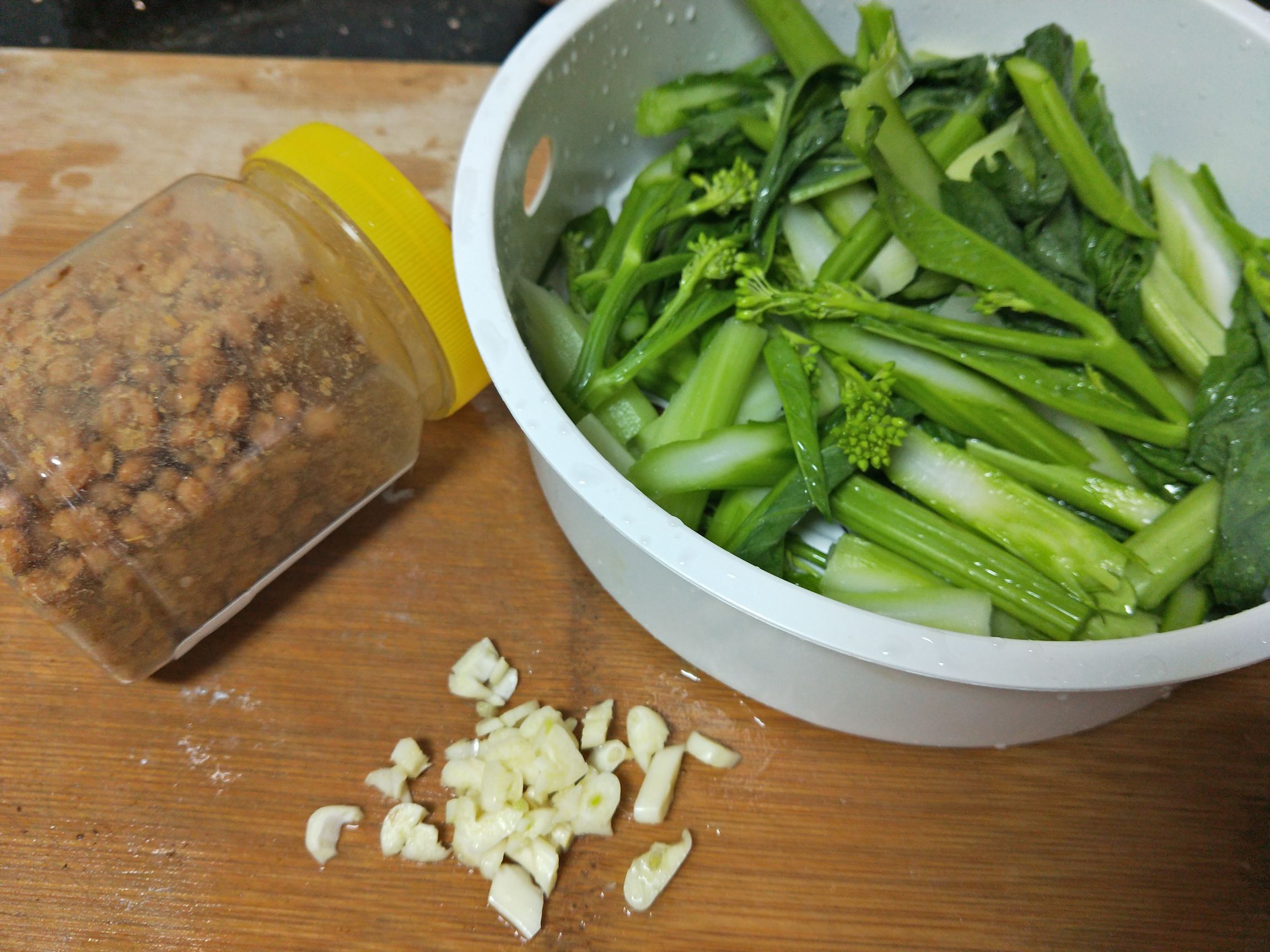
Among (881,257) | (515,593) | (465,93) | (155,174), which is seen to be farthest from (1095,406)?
(155,174)

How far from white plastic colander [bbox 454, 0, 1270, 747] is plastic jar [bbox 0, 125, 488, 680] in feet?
0.48

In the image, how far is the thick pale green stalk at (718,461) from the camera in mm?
927

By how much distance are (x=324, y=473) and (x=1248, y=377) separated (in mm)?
1133

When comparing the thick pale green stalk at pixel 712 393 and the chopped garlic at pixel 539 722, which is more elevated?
the thick pale green stalk at pixel 712 393

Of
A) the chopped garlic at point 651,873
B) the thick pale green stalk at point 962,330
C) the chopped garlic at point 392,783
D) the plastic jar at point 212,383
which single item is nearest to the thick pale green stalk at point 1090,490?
the thick pale green stalk at point 962,330

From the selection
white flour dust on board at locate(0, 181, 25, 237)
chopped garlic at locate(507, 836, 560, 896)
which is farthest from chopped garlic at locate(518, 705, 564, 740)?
white flour dust on board at locate(0, 181, 25, 237)

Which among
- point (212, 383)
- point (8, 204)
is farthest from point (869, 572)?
point (8, 204)

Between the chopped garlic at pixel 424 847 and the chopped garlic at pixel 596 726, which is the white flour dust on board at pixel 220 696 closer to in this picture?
the chopped garlic at pixel 424 847

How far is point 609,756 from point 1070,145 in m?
0.95

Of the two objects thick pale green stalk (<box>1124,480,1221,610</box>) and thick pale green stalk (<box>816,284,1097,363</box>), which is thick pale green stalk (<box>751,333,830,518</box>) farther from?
thick pale green stalk (<box>1124,480,1221,610</box>)

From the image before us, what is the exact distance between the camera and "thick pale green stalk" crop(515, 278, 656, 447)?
1.05 m

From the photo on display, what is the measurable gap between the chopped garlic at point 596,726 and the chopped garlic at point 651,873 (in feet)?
0.44

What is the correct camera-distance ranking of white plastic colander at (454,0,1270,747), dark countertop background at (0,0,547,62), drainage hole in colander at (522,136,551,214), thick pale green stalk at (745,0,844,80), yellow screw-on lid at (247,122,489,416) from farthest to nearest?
dark countertop background at (0,0,547,62) < drainage hole in colander at (522,136,551,214) < thick pale green stalk at (745,0,844,80) < yellow screw-on lid at (247,122,489,416) < white plastic colander at (454,0,1270,747)

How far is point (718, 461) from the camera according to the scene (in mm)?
936
